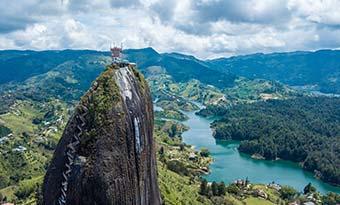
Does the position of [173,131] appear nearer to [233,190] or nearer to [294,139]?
[294,139]

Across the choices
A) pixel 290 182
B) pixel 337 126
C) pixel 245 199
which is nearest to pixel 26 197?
pixel 245 199

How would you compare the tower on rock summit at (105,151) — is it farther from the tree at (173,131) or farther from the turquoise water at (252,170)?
the tree at (173,131)

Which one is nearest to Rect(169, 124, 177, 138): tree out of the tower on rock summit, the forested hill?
the forested hill

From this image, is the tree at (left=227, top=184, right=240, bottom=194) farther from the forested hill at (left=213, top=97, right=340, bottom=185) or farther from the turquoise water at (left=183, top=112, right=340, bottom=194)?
the forested hill at (left=213, top=97, right=340, bottom=185)

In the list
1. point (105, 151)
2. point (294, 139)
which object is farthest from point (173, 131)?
point (105, 151)

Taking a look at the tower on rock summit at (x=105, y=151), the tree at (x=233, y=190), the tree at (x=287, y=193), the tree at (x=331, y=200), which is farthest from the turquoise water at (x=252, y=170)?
the tower on rock summit at (x=105, y=151)
